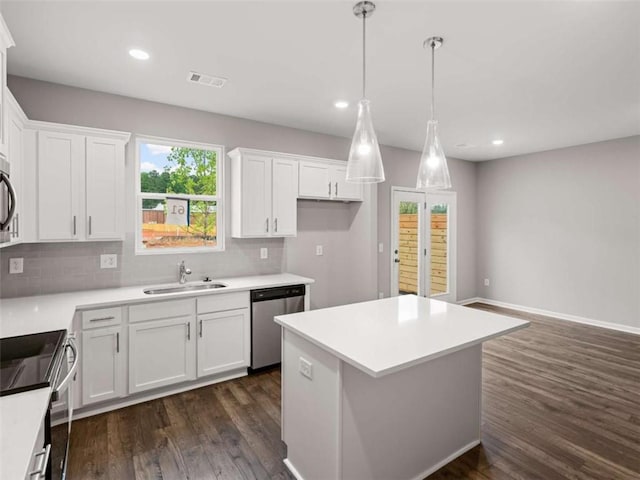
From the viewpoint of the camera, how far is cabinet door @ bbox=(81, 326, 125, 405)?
2686 mm

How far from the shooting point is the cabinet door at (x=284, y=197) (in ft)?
12.9

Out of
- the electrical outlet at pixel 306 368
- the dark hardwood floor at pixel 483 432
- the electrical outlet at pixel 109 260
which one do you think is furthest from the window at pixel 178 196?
the electrical outlet at pixel 306 368

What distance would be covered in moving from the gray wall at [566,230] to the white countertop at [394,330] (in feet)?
13.0

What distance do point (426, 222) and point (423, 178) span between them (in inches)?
151

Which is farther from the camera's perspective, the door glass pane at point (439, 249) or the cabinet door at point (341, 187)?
the door glass pane at point (439, 249)

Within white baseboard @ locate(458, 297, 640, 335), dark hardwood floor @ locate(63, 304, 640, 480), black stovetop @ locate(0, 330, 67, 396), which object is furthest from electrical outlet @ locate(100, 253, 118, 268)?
white baseboard @ locate(458, 297, 640, 335)

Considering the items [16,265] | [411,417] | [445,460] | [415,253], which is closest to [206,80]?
[16,265]

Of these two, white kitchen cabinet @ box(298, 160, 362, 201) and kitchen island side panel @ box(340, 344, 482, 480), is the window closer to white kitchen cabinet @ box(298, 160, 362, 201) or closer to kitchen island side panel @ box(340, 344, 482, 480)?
white kitchen cabinet @ box(298, 160, 362, 201)

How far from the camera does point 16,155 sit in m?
2.41

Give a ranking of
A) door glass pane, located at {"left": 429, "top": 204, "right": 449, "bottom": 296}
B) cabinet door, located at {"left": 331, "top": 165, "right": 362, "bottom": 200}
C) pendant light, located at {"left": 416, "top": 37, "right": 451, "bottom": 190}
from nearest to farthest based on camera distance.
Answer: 1. pendant light, located at {"left": 416, "top": 37, "right": 451, "bottom": 190}
2. cabinet door, located at {"left": 331, "top": 165, "right": 362, "bottom": 200}
3. door glass pane, located at {"left": 429, "top": 204, "right": 449, "bottom": 296}

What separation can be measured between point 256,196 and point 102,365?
2.05 m

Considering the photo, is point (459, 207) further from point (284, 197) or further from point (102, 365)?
point (102, 365)

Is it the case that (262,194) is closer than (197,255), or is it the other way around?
(197,255)

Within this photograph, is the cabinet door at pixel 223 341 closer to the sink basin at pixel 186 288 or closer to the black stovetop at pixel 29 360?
the sink basin at pixel 186 288
